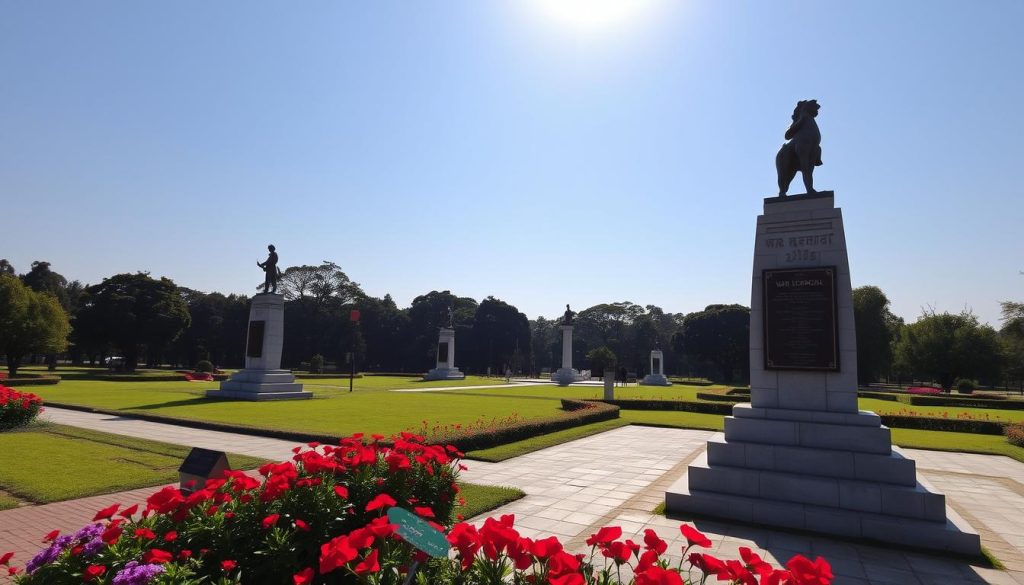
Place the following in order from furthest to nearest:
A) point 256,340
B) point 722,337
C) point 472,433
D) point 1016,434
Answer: point 722,337
point 256,340
point 1016,434
point 472,433

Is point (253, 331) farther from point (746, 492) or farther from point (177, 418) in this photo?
point (746, 492)

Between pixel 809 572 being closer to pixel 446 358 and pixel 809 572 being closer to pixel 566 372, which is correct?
pixel 566 372

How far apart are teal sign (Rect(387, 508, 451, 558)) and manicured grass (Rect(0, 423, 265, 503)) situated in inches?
313

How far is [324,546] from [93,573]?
123 cm

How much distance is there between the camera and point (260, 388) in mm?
23391

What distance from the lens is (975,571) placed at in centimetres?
577

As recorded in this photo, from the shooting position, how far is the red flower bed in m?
2.61

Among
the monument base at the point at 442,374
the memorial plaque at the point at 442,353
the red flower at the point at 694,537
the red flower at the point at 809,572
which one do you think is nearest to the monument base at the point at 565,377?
the monument base at the point at 442,374

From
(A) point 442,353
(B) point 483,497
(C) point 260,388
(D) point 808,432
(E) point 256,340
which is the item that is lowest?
(B) point 483,497

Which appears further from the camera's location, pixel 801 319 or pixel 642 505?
pixel 801 319

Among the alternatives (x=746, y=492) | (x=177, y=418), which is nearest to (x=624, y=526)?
(x=746, y=492)

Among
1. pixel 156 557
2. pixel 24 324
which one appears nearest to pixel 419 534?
pixel 156 557

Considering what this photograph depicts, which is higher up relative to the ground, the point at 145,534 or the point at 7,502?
the point at 145,534

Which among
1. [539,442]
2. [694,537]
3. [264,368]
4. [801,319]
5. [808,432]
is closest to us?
[694,537]
